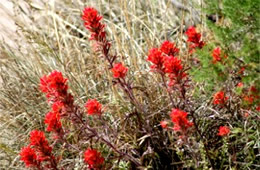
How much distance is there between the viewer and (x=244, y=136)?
2.86 meters

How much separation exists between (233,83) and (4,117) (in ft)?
5.95

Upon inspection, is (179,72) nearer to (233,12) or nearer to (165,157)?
(233,12)

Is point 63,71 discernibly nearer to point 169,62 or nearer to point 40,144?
point 40,144

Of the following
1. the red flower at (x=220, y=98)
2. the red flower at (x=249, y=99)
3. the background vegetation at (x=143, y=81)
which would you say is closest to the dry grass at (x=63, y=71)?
the background vegetation at (x=143, y=81)

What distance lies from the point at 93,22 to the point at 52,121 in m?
0.57

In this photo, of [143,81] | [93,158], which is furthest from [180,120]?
[143,81]

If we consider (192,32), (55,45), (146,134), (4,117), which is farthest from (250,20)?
(55,45)

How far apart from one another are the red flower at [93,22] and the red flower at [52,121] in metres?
0.48

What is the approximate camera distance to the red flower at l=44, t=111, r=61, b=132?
241cm

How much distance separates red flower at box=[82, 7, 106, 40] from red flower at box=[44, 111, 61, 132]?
0.48m

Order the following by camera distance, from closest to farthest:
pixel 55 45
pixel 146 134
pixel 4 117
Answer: pixel 146 134
pixel 4 117
pixel 55 45

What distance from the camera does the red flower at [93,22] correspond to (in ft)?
8.30

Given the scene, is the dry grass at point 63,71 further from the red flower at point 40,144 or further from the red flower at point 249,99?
the red flower at point 40,144

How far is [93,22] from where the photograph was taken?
2.57 m
